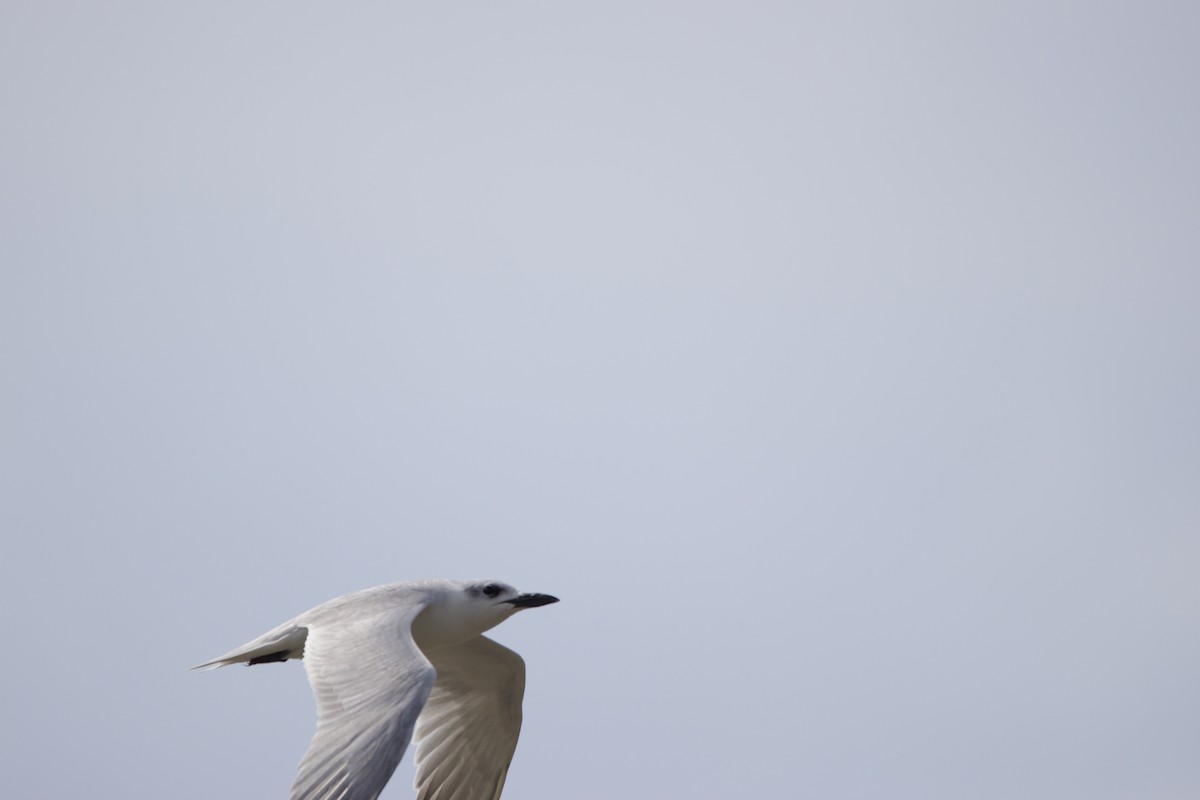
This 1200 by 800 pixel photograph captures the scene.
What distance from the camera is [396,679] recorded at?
42.6ft

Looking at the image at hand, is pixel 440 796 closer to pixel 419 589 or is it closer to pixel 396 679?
pixel 419 589

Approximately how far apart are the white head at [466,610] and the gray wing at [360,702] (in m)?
1.30

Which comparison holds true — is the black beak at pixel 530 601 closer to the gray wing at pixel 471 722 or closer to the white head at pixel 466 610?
the white head at pixel 466 610

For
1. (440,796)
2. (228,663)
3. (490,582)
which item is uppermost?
(490,582)

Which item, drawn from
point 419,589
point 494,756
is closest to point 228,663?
point 419,589

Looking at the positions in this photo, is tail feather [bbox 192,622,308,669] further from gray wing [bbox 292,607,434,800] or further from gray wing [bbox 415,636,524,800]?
gray wing [bbox 415,636,524,800]

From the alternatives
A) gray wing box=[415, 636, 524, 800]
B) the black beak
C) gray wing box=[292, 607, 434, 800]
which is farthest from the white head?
gray wing box=[292, 607, 434, 800]

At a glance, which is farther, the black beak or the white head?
the black beak

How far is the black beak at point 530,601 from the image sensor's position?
1586cm

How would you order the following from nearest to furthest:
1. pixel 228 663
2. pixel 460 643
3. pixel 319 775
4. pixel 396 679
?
pixel 319 775
pixel 396 679
pixel 228 663
pixel 460 643

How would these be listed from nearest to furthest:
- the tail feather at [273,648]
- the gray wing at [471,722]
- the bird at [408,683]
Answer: the bird at [408,683], the tail feather at [273,648], the gray wing at [471,722]

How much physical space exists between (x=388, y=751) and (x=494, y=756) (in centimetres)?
452

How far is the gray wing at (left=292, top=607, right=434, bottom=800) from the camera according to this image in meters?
12.0

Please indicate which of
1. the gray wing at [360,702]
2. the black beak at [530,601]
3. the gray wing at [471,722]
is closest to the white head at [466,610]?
the black beak at [530,601]
